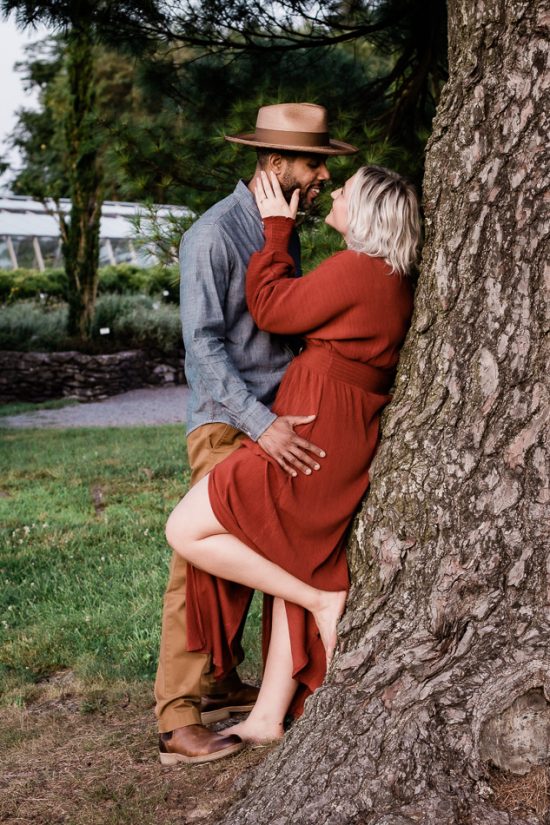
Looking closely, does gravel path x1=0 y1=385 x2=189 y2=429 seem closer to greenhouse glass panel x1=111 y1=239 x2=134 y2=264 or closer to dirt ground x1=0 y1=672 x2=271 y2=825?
dirt ground x1=0 y1=672 x2=271 y2=825

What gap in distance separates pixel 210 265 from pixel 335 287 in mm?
487

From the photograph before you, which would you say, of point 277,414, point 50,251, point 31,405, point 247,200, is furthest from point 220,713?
point 50,251

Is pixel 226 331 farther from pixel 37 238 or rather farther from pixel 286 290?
pixel 37 238

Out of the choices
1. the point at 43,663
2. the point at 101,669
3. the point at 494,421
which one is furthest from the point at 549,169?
the point at 43,663

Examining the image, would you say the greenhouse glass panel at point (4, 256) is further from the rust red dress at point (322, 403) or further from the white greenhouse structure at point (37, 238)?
the rust red dress at point (322, 403)

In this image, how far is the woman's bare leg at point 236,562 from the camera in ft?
9.59

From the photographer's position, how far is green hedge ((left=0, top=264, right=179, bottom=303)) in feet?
62.6

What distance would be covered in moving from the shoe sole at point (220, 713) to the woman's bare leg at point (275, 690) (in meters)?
0.42

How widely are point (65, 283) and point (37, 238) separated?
504cm

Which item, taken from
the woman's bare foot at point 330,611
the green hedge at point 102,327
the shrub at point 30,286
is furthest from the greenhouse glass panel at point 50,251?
the woman's bare foot at point 330,611

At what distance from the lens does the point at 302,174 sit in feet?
10.8

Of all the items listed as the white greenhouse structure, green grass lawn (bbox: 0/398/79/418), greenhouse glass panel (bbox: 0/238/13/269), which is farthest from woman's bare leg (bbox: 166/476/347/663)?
greenhouse glass panel (bbox: 0/238/13/269)

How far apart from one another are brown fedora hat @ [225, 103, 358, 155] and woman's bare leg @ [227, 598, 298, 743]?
4.92ft

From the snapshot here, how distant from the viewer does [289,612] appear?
3.04 m
